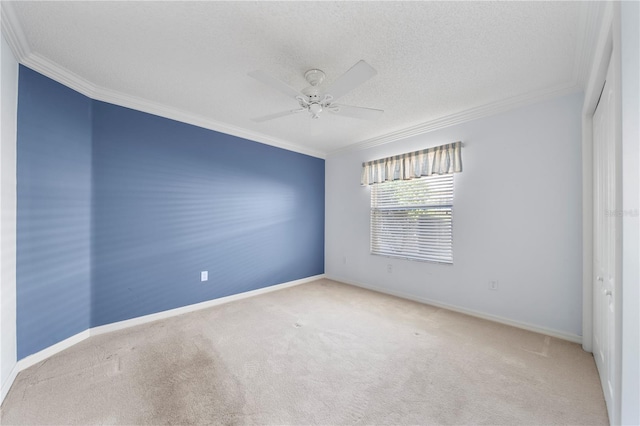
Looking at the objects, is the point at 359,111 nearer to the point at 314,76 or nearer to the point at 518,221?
the point at 314,76

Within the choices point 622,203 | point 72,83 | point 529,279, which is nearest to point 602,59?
point 622,203

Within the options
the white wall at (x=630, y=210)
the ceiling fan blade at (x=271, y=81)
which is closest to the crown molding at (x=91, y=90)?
the ceiling fan blade at (x=271, y=81)

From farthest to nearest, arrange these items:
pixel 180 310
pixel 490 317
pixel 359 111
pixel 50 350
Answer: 1. pixel 180 310
2. pixel 490 317
3. pixel 359 111
4. pixel 50 350

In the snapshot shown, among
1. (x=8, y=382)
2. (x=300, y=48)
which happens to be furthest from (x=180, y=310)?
(x=300, y=48)

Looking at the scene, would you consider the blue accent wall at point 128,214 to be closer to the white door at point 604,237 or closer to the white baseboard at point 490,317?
the white baseboard at point 490,317

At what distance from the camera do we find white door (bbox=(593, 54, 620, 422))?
1.51m

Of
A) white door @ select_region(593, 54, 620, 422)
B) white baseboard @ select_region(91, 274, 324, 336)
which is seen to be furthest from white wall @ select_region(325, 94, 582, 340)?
white baseboard @ select_region(91, 274, 324, 336)

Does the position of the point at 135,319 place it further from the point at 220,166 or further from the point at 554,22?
the point at 554,22

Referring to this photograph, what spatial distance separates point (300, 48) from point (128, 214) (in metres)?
2.45

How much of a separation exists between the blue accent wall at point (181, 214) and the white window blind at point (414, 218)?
142cm

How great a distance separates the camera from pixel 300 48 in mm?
1854

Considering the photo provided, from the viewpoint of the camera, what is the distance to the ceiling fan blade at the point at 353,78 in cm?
161

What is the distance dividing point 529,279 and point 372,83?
101 inches

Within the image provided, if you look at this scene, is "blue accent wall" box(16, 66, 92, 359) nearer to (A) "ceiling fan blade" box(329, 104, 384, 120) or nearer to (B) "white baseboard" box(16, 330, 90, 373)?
(B) "white baseboard" box(16, 330, 90, 373)
